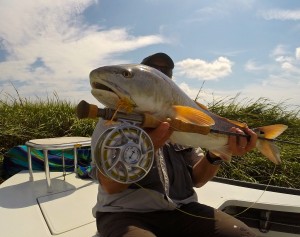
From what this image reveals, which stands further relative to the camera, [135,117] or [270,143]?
[270,143]

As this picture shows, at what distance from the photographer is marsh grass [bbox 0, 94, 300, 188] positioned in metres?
5.78

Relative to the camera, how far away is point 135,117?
1.91m

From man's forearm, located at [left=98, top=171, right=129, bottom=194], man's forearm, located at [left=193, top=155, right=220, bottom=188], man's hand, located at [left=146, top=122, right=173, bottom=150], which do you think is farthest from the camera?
man's forearm, located at [left=193, top=155, right=220, bottom=188]

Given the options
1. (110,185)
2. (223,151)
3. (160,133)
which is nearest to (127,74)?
(160,133)

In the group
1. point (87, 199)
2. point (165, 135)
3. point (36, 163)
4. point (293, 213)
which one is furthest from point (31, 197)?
point (293, 213)

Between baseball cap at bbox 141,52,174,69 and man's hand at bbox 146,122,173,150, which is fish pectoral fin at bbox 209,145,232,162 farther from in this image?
baseball cap at bbox 141,52,174,69

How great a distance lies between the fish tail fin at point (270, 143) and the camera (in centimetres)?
257

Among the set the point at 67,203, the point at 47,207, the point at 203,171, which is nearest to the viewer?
the point at 203,171

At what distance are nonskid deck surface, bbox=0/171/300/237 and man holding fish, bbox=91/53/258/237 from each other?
1.50ft

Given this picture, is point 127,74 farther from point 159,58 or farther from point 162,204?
point 162,204

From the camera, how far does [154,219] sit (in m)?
2.49

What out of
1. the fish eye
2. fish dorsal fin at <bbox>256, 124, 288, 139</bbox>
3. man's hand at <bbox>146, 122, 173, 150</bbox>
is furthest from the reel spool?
fish dorsal fin at <bbox>256, 124, 288, 139</bbox>

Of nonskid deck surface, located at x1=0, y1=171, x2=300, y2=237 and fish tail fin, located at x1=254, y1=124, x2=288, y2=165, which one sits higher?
fish tail fin, located at x1=254, y1=124, x2=288, y2=165

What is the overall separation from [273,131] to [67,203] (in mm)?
2159
